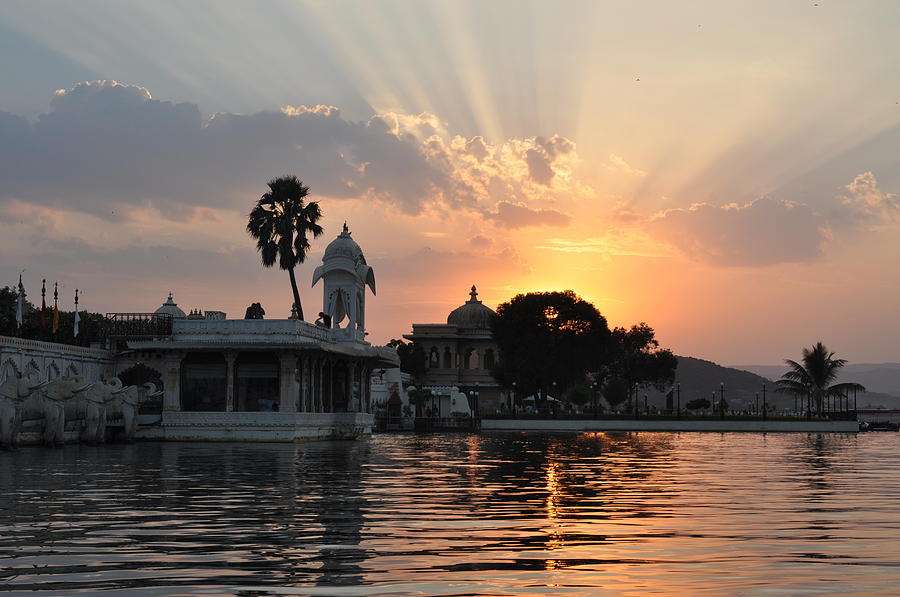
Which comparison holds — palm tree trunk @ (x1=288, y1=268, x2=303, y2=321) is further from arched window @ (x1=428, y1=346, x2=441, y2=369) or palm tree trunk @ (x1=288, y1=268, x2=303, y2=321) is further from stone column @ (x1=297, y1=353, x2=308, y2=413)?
arched window @ (x1=428, y1=346, x2=441, y2=369)

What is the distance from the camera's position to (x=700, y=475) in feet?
92.7

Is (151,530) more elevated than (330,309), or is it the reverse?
(330,309)

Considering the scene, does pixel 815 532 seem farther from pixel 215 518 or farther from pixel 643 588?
pixel 215 518

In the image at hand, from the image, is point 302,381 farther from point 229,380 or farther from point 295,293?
point 295,293

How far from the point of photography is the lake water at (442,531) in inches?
408

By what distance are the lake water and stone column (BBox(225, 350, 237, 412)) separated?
2350 cm

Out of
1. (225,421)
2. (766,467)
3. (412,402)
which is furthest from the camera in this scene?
(412,402)

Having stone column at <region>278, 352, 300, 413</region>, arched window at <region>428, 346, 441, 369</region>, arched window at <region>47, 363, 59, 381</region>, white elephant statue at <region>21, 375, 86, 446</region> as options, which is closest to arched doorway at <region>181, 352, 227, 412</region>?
stone column at <region>278, 352, 300, 413</region>

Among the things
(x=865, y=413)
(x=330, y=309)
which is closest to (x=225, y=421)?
(x=330, y=309)

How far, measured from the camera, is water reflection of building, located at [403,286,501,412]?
126m

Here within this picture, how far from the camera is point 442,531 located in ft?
47.5

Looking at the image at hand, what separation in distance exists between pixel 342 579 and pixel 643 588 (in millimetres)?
2769

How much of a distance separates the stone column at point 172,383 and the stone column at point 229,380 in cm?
235

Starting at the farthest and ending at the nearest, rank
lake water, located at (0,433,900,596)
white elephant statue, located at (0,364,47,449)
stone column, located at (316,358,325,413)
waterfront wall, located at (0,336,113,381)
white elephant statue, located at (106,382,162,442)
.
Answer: stone column, located at (316,358,325,413)
white elephant statue, located at (106,382,162,442)
waterfront wall, located at (0,336,113,381)
white elephant statue, located at (0,364,47,449)
lake water, located at (0,433,900,596)
